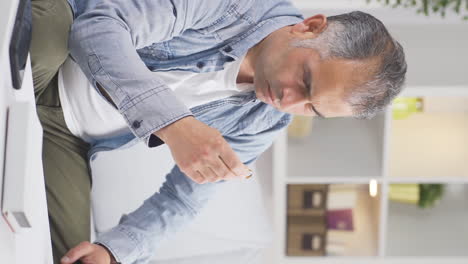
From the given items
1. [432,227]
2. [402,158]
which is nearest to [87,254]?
[402,158]

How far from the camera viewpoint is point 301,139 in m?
2.65

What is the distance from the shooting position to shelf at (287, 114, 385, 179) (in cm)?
252

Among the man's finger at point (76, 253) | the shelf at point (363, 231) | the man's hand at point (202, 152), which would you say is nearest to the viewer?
the man's hand at point (202, 152)

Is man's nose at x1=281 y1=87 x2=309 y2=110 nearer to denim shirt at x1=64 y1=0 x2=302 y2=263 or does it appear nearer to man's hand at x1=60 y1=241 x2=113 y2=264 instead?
denim shirt at x1=64 y1=0 x2=302 y2=263

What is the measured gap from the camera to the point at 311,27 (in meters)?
1.38

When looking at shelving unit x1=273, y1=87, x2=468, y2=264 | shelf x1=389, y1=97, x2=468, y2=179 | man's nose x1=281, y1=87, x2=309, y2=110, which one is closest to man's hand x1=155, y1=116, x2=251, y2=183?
man's nose x1=281, y1=87, x2=309, y2=110

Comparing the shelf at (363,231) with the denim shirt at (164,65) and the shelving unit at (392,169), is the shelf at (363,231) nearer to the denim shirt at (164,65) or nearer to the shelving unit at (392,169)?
the shelving unit at (392,169)

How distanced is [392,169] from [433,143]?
21cm

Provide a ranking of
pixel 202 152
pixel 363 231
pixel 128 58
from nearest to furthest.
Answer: pixel 202 152
pixel 128 58
pixel 363 231

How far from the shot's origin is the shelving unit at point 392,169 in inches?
98.7

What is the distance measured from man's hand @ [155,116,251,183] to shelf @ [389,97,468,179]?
164cm

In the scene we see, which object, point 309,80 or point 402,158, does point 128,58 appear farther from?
point 402,158

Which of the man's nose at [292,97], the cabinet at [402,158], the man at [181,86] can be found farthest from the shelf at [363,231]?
the man's nose at [292,97]

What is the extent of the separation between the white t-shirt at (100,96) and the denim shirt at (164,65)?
24 millimetres
